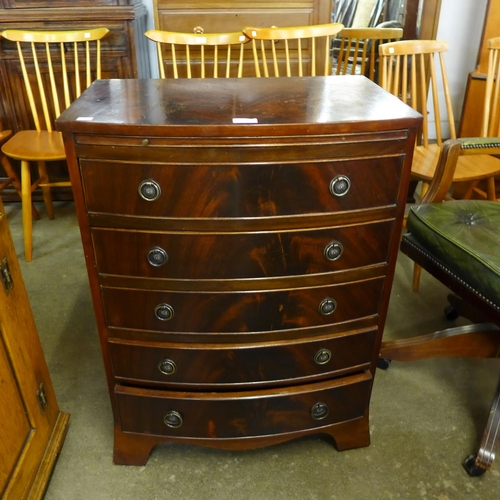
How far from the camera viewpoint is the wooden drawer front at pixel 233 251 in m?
1.00

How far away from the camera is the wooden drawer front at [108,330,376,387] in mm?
1148

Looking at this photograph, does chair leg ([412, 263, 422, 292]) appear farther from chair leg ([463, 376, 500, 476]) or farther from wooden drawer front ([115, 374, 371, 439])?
wooden drawer front ([115, 374, 371, 439])

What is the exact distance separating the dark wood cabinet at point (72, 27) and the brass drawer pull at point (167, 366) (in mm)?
1681

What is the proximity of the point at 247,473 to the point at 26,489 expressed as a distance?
0.56 metres

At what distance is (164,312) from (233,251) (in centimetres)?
23

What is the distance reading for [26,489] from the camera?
1.17 metres

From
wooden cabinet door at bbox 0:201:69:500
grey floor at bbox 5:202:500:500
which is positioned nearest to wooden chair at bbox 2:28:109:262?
grey floor at bbox 5:202:500:500

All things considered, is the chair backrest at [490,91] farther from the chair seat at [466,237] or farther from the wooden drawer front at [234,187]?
the wooden drawer front at [234,187]

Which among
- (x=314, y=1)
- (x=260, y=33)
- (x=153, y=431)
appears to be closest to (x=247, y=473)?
(x=153, y=431)

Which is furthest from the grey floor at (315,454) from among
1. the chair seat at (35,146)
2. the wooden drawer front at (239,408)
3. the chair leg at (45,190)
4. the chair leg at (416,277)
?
the chair leg at (45,190)

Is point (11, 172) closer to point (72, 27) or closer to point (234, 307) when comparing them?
point (72, 27)

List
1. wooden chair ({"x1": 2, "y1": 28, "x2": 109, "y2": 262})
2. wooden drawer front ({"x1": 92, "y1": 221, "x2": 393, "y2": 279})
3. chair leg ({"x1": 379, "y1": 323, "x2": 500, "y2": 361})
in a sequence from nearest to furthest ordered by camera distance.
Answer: wooden drawer front ({"x1": 92, "y1": 221, "x2": 393, "y2": 279}) → chair leg ({"x1": 379, "y1": 323, "x2": 500, "y2": 361}) → wooden chair ({"x1": 2, "y1": 28, "x2": 109, "y2": 262})

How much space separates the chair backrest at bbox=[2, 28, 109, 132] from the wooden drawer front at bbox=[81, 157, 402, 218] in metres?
1.48

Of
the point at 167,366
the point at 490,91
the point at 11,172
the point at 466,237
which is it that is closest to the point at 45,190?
the point at 11,172
